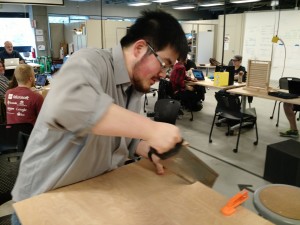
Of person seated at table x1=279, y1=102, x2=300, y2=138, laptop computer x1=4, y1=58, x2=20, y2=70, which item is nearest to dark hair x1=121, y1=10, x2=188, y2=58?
person seated at table x1=279, y1=102, x2=300, y2=138

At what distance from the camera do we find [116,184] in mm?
1005

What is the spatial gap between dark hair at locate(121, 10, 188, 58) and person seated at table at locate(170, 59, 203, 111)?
3.92 metres

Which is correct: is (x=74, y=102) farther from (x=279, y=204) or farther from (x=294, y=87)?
(x=294, y=87)

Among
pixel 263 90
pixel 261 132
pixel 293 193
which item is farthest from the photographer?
pixel 261 132

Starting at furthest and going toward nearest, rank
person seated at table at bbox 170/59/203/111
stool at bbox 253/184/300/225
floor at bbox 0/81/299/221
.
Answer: person seated at table at bbox 170/59/203/111 < floor at bbox 0/81/299/221 < stool at bbox 253/184/300/225

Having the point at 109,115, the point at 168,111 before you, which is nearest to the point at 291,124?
the point at 168,111

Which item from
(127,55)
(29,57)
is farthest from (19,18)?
(127,55)

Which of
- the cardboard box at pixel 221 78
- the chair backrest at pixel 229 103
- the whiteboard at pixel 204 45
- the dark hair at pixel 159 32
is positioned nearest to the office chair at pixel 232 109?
the chair backrest at pixel 229 103

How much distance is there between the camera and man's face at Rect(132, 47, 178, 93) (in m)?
0.92

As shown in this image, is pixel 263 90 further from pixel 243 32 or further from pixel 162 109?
pixel 243 32

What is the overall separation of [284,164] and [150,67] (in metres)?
2.42

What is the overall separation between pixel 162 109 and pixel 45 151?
240cm

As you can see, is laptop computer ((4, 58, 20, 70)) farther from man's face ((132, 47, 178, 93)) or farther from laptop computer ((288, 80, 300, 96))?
man's face ((132, 47, 178, 93))

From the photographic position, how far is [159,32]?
907 millimetres
